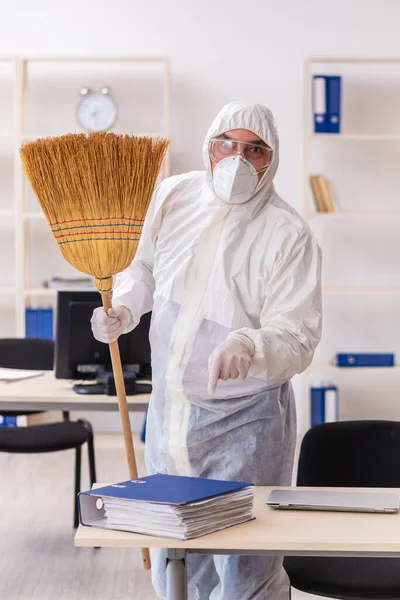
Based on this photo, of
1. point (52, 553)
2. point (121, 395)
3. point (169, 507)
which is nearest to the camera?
point (169, 507)

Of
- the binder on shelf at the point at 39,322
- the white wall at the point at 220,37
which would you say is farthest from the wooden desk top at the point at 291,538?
the white wall at the point at 220,37

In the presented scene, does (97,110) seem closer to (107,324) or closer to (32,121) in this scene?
(32,121)

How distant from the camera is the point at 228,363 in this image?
1761 mm

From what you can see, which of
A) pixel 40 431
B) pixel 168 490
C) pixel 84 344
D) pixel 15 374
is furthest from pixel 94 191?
pixel 40 431

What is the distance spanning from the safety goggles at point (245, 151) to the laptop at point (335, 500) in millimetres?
755

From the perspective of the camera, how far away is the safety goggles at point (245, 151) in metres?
2.12

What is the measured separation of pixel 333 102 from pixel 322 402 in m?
1.76

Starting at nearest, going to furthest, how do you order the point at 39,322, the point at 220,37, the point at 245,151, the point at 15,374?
the point at 245,151 < the point at 15,374 < the point at 39,322 < the point at 220,37

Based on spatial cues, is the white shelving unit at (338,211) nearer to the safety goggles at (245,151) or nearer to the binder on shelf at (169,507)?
the safety goggles at (245,151)

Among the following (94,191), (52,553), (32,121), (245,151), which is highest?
(32,121)

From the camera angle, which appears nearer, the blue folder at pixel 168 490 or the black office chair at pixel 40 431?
the blue folder at pixel 168 490

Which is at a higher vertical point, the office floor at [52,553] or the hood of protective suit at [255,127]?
the hood of protective suit at [255,127]

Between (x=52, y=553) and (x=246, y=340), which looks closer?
(x=246, y=340)

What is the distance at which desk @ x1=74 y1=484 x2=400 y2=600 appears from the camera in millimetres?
1577
